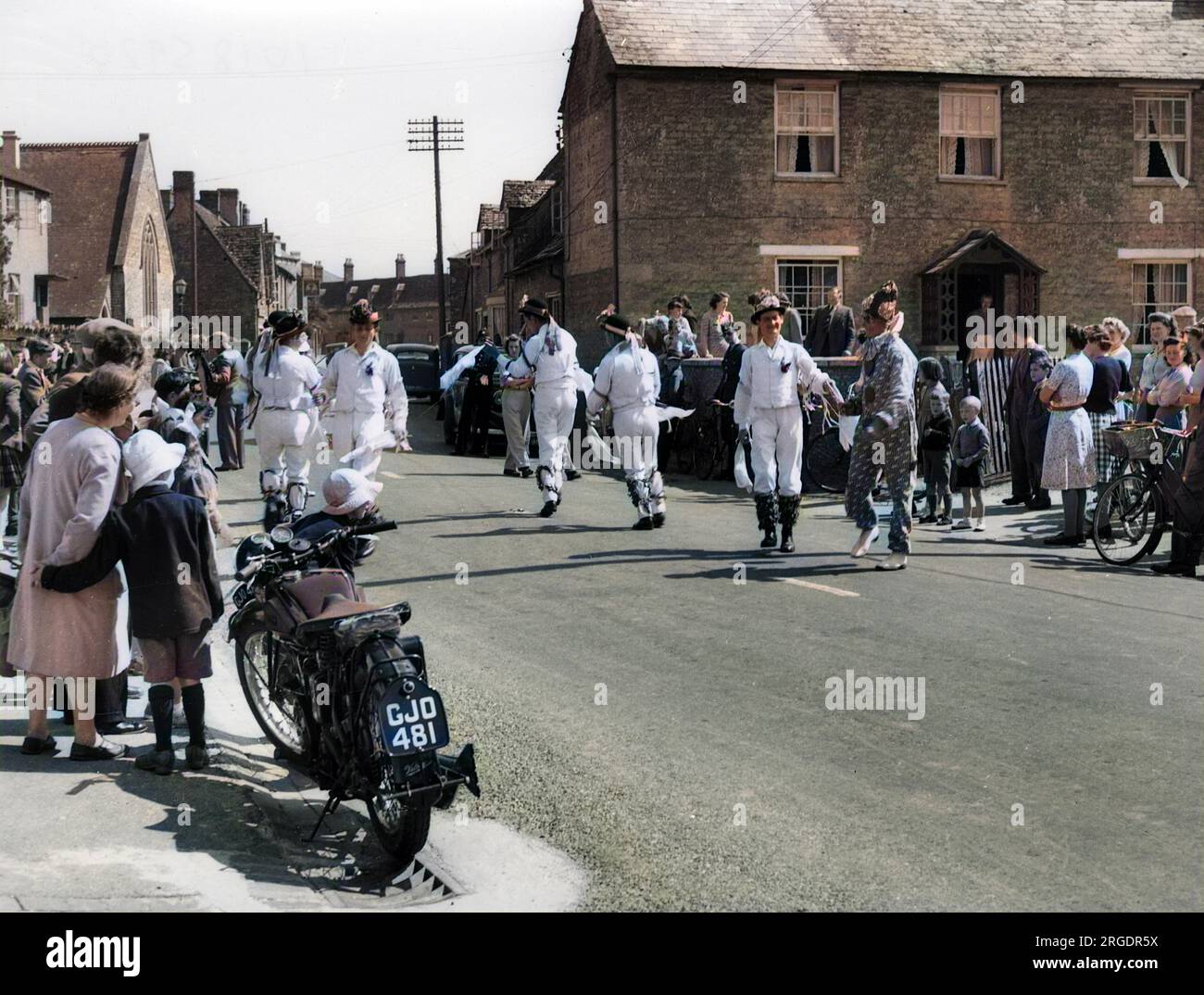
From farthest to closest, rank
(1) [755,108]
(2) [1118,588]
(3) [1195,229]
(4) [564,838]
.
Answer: (3) [1195,229]
(1) [755,108]
(2) [1118,588]
(4) [564,838]

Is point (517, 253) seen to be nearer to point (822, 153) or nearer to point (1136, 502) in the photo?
point (822, 153)

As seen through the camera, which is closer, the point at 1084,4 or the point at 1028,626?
the point at 1028,626

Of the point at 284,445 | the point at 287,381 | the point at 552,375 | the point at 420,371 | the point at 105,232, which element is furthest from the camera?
the point at 105,232

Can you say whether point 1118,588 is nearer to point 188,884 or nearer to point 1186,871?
point 1186,871

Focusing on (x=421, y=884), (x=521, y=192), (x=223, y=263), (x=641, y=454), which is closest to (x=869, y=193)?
(x=641, y=454)

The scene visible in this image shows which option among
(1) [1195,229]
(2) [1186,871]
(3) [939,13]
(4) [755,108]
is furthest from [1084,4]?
(2) [1186,871]

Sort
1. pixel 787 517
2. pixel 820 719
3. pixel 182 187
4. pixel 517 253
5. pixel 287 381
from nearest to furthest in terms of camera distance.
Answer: pixel 820 719, pixel 787 517, pixel 287 381, pixel 517 253, pixel 182 187

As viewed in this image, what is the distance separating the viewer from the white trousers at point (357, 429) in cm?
1345

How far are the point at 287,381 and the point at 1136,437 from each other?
7.49 m

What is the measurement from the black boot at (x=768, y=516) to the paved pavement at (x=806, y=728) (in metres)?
0.32

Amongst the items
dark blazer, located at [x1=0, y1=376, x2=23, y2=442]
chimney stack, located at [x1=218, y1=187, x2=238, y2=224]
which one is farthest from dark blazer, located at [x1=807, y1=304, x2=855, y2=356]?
chimney stack, located at [x1=218, y1=187, x2=238, y2=224]

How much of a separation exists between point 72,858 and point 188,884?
0.50m

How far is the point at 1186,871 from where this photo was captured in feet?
17.5

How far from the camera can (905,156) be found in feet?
98.2
